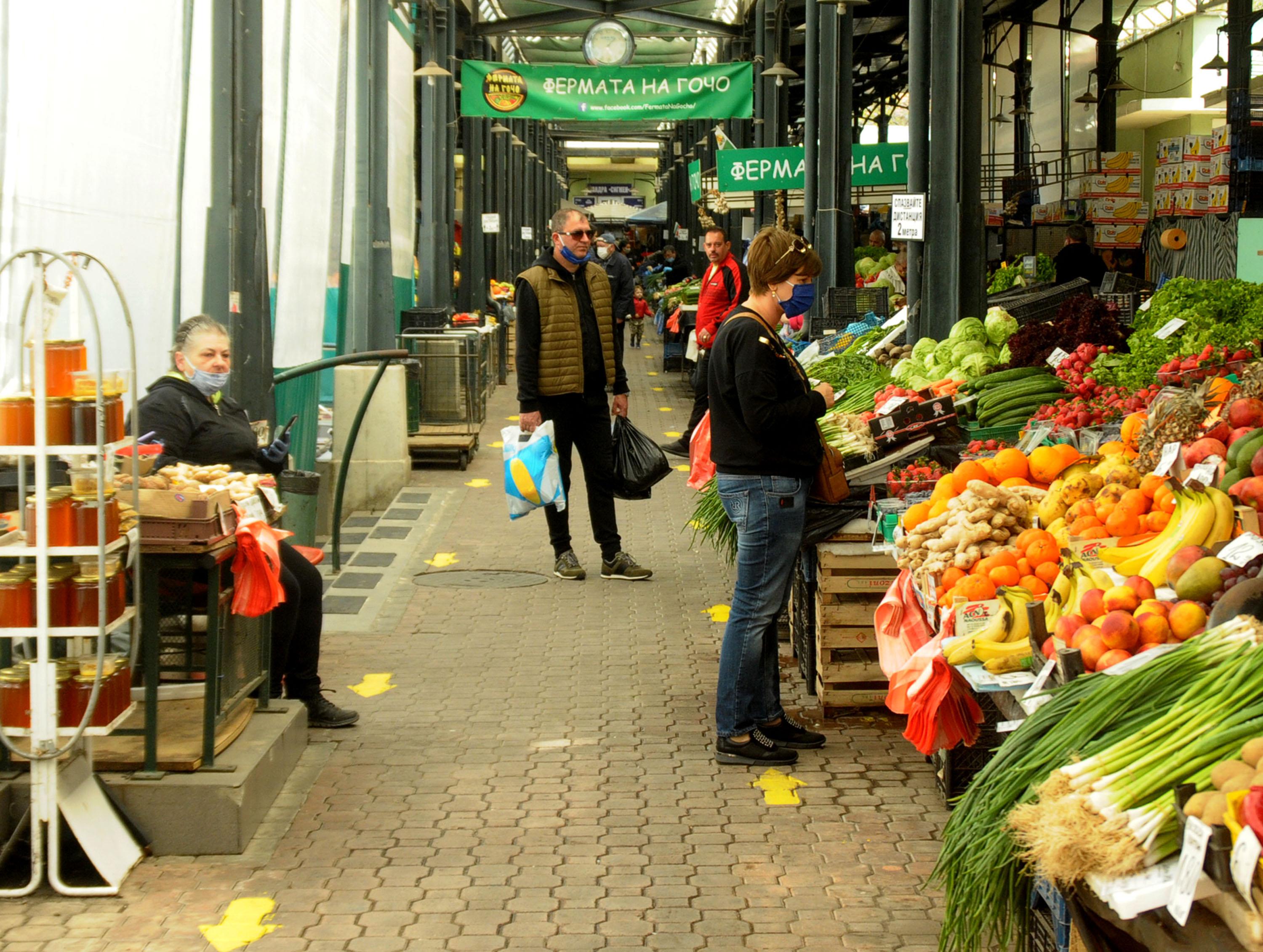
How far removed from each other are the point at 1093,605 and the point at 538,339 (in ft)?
16.1

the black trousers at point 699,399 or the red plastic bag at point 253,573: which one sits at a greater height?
the black trousers at point 699,399

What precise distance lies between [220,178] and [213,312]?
0.69m

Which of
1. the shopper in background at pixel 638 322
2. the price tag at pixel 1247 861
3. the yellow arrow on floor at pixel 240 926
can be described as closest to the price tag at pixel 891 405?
the yellow arrow on floor at pixel 240 926

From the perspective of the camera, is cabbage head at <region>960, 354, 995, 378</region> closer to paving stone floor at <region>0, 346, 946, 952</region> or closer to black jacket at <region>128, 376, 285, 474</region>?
paving stone floor at <region>0, 346, 946, 952</region>

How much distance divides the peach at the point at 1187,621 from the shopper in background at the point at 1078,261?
13.8 meters

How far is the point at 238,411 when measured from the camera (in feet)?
18.9

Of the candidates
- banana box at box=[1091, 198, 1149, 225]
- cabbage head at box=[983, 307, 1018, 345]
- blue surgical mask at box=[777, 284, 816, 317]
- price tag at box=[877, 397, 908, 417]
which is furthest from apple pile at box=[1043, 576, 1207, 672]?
banana box at box=[1091, 198, 1149, 225]

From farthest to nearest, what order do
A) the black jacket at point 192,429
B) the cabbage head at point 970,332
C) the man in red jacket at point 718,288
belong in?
the man in red jacket at point 718,288 → the cabbage head at point 970,332 → the black jacket at point 192,429

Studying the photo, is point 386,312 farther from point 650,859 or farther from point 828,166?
point 650,859

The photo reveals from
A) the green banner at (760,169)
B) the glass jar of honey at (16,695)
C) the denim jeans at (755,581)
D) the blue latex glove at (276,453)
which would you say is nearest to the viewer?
the glass jar of honey at (16,695)

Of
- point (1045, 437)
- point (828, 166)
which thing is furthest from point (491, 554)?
point (828, 166)

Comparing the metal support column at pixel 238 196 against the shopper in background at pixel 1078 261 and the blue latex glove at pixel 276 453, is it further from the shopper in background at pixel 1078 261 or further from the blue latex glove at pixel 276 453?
the shopper in background at pixel 1078 261

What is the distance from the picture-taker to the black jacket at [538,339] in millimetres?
8016

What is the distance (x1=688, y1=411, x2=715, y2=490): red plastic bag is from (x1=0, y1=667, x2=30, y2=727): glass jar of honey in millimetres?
3384
